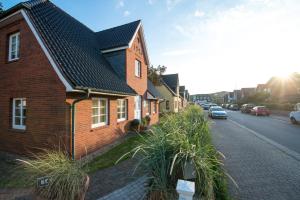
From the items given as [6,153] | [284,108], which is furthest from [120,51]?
[284,108]

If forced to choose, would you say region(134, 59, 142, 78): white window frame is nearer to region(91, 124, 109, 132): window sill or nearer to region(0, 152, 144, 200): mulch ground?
region(91, 124, 109, 132): window sill

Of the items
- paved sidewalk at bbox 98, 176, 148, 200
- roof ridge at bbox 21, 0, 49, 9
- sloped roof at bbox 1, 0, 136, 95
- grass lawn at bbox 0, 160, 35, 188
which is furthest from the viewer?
roof ridge at bbox 21, 0, 49, 9

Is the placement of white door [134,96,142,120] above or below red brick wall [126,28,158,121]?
below

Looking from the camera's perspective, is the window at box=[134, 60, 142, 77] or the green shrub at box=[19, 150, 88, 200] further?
the window at box=[134, 60, 142, 77]

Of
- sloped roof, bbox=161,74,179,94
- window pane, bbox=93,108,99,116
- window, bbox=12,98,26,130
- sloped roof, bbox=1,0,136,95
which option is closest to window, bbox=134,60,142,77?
sloped roof, bbox=1,0,136,95

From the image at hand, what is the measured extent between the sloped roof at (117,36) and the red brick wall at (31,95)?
241 inches

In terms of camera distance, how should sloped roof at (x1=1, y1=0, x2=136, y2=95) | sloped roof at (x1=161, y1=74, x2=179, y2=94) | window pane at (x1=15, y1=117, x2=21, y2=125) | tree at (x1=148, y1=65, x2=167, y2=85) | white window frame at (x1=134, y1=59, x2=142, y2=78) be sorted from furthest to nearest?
sloped roof at (x1=161, y1=74, x2=179, y2=94) < tree at (x1=148, y1=65, x2=167, y2=85) < white window frame at (x1=134, y1=59, x2=142, y2=78) < window pane at (x1=15, y1=117, x2=21, y2=125) < sloped roof at (x1=1, y1=0, x2=136, y2=95)

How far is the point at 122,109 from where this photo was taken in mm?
12922

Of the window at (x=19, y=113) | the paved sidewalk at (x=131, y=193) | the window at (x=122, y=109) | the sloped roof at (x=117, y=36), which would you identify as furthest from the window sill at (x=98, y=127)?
the sloped roof at (x=117, y=36)

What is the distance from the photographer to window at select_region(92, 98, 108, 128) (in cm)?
946

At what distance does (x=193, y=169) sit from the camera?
3.65 m

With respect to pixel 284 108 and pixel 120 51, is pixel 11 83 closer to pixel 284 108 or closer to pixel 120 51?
pixel 120 51

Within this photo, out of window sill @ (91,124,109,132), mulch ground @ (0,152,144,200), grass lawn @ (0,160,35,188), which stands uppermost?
window sill @ (91,124,109,132)

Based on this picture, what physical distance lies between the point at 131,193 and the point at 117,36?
12935mm
